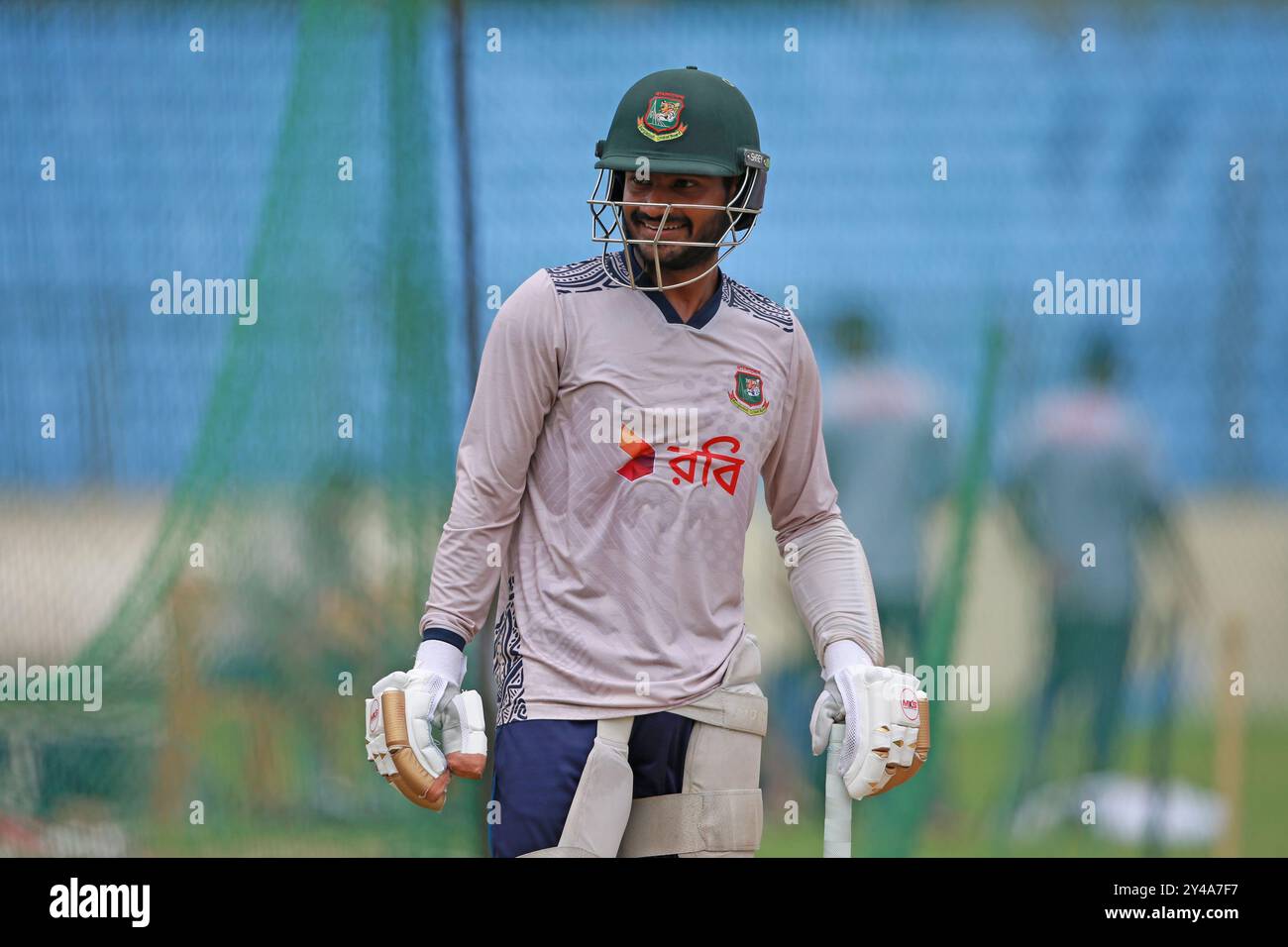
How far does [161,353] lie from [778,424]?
6.16 feet

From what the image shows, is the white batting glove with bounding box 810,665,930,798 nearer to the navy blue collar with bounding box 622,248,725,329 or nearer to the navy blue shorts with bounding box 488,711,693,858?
the navy blue shorts with bounding box 488,711,693,858

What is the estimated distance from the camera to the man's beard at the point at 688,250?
2.96m

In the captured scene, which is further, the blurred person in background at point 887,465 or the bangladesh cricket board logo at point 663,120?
the blurred person in background at point 887,465

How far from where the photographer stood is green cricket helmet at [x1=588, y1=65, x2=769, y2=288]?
2.94 metres

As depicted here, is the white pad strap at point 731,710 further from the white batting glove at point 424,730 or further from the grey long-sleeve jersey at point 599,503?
the white batting glove at point 424,730

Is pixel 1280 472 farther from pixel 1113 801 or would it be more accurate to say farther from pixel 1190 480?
pixel 1113 801

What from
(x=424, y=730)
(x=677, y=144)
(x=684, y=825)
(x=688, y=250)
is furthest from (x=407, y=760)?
(x=677, y=144)

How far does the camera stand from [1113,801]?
4.50 meters

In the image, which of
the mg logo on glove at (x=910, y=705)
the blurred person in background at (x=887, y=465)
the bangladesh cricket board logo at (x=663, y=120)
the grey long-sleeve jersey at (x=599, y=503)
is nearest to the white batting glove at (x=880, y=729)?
the mg logo on glove at (x=910, y=705)

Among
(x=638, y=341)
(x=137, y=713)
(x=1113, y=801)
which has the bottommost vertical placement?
(x=1113, y=801)

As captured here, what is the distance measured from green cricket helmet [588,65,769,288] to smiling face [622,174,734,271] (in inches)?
0.5

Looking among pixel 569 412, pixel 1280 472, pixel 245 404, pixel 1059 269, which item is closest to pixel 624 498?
pixel 569 412

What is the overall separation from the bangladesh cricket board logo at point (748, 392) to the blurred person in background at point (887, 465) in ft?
4.74

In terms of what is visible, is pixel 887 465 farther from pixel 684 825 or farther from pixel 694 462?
pixel 684 825
